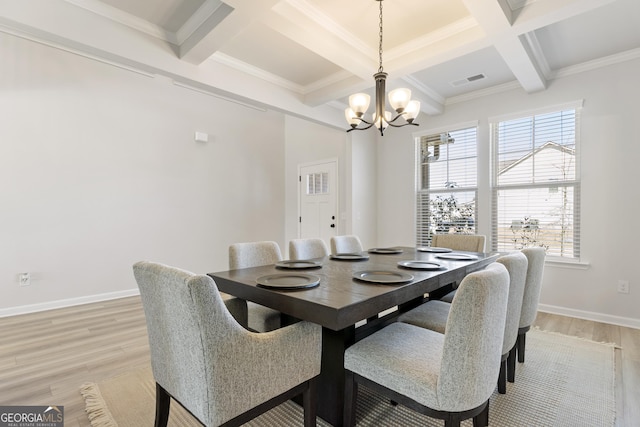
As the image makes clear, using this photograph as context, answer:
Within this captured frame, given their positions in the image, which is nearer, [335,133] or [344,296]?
[344,296]

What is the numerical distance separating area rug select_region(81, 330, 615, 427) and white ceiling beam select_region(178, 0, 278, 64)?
2480 mm

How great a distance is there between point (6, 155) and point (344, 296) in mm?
4038

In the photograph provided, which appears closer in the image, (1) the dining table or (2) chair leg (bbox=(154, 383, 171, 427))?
(1) the dining table

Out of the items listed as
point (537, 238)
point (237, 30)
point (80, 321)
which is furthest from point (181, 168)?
point (537, 238)

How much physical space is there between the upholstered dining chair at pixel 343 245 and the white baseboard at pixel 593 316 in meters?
2.35

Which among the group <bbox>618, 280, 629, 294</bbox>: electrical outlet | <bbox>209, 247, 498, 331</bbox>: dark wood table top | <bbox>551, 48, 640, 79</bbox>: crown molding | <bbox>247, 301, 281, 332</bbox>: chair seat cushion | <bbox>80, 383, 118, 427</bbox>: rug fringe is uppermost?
<bbox>551, 48, 640, 79</bbox>: crown molding

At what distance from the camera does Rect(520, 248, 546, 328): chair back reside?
6.32ft

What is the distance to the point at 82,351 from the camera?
2.44 m

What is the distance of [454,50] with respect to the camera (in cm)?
258

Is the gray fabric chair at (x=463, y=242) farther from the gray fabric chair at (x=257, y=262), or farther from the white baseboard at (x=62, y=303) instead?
the white baseboard at (x=62, y=303)

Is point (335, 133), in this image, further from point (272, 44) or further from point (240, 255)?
point (240, 255)

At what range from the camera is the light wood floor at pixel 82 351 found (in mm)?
1823

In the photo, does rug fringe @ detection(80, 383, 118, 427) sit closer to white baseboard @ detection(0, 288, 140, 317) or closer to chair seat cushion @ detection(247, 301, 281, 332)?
chair seat cushion @ detection(247, 301, 281, 332)

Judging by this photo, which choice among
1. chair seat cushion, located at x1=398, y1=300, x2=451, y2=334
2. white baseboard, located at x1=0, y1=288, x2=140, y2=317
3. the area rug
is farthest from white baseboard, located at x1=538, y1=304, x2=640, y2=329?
white baseboard, located at x1=0, y1=288, x2=140, y2=317
